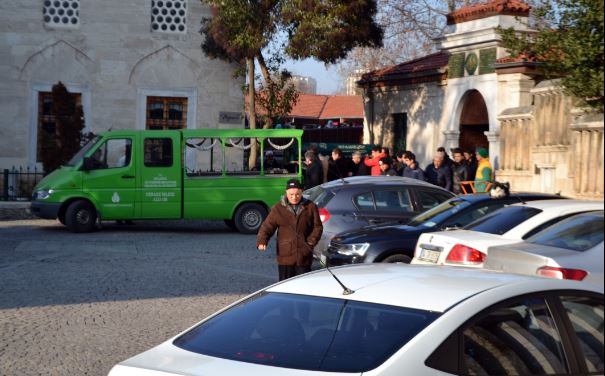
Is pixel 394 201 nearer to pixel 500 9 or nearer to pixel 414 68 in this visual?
pixel 500 9

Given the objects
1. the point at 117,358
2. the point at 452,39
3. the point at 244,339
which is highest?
the point at 452,39

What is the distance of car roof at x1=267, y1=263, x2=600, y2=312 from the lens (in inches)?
187

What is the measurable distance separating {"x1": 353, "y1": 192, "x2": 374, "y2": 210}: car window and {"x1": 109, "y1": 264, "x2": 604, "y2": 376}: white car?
9475 millimetres

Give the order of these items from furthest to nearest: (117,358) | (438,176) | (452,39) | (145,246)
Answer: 1. (452,39)
2. (438,176)
3. (145,246)
4. (117,358)

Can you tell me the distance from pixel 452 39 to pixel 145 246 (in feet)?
34.1

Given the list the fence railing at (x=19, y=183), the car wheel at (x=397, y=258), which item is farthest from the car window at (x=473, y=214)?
the fence railing at (x=19, y=183)

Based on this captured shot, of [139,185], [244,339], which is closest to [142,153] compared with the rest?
[139,185]

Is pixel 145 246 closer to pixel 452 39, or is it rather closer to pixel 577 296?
pixel 452 39

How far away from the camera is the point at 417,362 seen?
442 centimetres

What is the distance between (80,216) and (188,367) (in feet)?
51.6

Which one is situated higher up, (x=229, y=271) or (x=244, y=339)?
(x=244, y=339)

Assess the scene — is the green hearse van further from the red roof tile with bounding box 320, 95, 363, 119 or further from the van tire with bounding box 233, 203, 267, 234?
the red roof tile with bounding box 320, 95, 363, 119

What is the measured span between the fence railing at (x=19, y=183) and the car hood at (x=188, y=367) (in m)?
20.3

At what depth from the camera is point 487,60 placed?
23.0m
